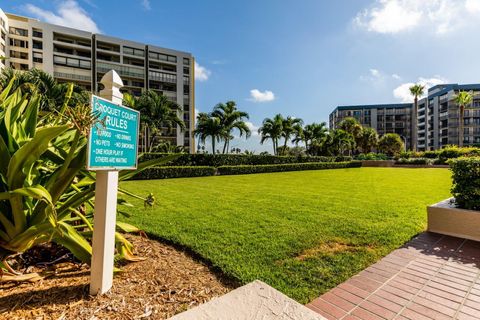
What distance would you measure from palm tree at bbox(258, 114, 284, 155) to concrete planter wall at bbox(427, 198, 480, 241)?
86.0 ft

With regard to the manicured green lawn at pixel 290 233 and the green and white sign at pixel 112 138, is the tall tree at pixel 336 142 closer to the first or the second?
the manicured green lawn at pixel 290 233

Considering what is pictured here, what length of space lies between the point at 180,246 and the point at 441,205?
500cm

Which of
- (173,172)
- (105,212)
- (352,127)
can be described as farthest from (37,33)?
(352,127)

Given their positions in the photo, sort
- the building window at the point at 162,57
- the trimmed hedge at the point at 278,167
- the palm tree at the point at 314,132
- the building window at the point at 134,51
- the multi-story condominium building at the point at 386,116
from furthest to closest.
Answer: the multi-story condominium building at the point at 386,116 → the building window at the point at 162,57 → the building window at the point at 134,51 → the palm tree at the point at 314,132 → the trimmed hedge at the point at 278,167

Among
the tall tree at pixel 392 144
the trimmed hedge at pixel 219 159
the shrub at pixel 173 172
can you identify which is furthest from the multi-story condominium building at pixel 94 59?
the tall tree at pixel 392 144

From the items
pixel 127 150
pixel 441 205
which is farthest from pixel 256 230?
pixel 441 205

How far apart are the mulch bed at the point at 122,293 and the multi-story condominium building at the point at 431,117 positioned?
266ft

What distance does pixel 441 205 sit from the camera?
16.4ft

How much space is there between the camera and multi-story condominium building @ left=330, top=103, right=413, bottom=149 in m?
84.8

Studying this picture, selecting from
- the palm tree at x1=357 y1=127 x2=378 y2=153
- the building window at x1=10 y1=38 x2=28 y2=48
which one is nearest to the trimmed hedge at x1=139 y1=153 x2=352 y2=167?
the palm tree at x1=357 y1=127 x2=378 y2=153

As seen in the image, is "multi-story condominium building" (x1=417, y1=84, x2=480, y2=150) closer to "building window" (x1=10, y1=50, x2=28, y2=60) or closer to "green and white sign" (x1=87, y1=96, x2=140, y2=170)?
"green and white sign" (x1=87, y1=96, x2=140, y2=170)

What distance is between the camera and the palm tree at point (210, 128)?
77.6 feet

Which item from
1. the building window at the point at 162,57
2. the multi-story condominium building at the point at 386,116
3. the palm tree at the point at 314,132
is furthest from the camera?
the multi-story condominium building at the point at 386,116

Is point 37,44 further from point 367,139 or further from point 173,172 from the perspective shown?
point 367,139
